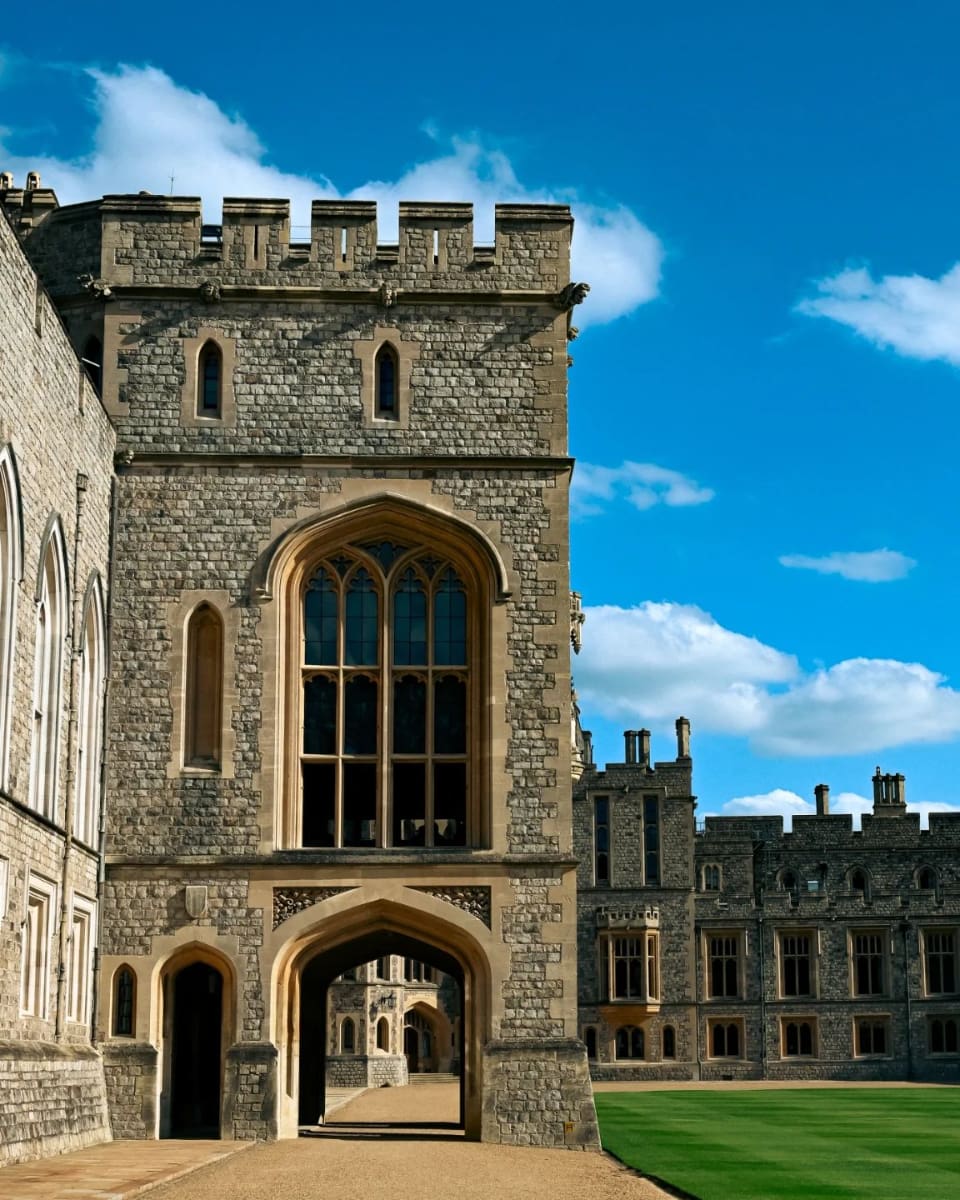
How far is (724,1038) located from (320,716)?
36487 mm

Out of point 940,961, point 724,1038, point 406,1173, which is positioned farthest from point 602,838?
point 406,1173

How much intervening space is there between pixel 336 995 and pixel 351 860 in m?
30.0

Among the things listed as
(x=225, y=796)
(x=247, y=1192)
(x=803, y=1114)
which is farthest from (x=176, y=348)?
(x=803, y=1114)

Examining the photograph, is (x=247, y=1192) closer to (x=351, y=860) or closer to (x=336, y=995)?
(x=351, y=860)

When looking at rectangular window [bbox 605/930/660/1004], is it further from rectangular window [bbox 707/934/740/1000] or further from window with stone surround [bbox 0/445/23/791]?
window with stone surround [bbox 0/445/23/791]

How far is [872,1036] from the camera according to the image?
180 feet

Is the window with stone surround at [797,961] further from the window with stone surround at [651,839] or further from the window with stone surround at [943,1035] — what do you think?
the window with stone surround at [651,839]

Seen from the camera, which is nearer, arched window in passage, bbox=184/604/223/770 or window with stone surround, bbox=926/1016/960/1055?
arched window in passage, bbox=184/604/223/770

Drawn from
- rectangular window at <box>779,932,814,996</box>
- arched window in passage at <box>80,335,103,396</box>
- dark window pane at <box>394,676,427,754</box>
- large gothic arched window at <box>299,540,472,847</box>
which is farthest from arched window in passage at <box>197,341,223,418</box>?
rectangular window at <box>779,932,814,996</box>

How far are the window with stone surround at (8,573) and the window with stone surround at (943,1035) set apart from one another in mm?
43959

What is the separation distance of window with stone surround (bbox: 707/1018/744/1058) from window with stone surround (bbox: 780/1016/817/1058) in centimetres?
136

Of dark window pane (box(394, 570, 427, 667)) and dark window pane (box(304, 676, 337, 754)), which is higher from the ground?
dark window pane (box(394, 570, 427, 667))

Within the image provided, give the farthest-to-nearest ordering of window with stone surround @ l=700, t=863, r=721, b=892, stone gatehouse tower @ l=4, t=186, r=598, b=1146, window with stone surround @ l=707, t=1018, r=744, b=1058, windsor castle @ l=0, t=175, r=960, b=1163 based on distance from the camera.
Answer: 1. window with stone surround @ l=700, t=863, r=721, b=892
2. window with stone surround @ l=707, t=1018, r=744, b=1058
3. stone gatehouse tower @ l=4, t=186, r=598, b=1146
4. windsor castle @ l=0, t=175, r=960, b=1163

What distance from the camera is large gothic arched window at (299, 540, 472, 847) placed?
68.9ft
